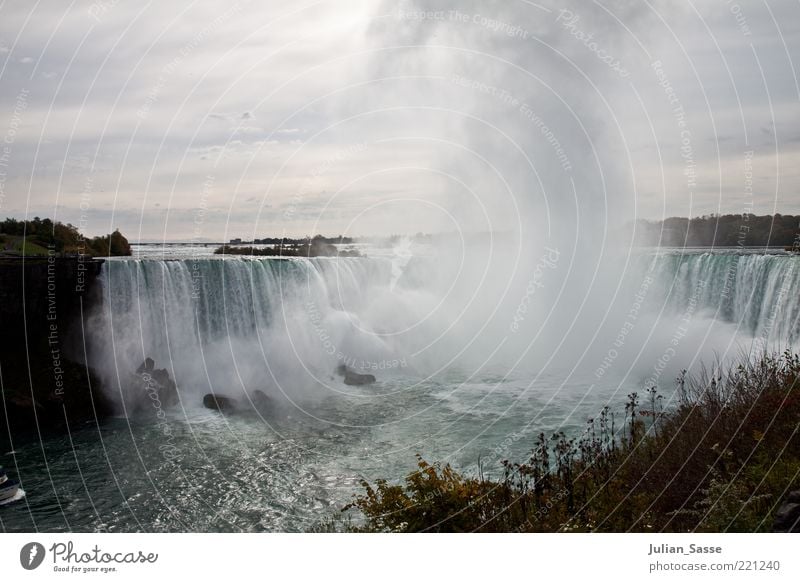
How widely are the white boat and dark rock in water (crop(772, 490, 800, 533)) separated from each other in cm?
1699

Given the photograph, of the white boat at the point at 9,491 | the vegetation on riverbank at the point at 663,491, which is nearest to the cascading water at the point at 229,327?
the white boat at the point at 9,491

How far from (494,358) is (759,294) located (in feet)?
39.6

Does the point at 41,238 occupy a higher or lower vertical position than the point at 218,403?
higher

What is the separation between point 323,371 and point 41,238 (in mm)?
13151

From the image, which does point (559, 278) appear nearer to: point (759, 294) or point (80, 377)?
point (759, 294)

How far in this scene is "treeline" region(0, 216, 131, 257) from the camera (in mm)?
24859

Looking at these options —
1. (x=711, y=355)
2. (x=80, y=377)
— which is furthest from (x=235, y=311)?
(x=711, y=355)

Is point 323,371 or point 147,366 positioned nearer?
point 147,366

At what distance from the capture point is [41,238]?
2680 cm

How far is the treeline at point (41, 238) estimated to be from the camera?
2486 cm

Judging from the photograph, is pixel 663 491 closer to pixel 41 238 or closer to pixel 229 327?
pixel 229 327

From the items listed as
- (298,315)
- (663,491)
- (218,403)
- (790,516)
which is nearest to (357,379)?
(218,403)

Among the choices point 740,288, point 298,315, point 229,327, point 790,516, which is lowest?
point 790,516

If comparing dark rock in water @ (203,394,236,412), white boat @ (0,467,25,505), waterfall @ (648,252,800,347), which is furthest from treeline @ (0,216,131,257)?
waterfall @ (648,252,800,347)
